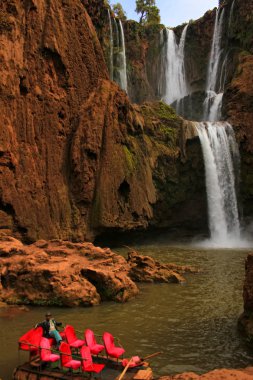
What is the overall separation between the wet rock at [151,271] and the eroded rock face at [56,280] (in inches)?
63.9

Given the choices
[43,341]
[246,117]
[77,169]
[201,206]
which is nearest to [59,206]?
[77,169]

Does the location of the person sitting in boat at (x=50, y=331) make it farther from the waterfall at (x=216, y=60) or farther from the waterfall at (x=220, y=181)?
the waterfall at (x=216, y=60)

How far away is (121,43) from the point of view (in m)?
50.8

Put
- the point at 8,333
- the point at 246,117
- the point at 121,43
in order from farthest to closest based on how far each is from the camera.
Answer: the point at 121,43 → the point at 246,117 → the point at 8,333

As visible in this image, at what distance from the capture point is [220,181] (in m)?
35.3

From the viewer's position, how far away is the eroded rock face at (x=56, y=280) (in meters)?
15.2

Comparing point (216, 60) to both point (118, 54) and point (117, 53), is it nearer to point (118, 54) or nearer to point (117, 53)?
point (118, 54)

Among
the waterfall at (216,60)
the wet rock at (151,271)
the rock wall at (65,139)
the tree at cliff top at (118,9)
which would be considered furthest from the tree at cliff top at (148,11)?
the wet rock at (151,271)

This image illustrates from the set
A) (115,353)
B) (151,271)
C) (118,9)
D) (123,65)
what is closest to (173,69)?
(123,65)

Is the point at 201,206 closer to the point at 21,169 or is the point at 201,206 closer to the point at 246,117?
the point at 246,117

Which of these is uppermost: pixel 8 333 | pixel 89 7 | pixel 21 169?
pixel 89 7

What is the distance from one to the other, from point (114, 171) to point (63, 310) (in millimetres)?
15380

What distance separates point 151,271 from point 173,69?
143 feet

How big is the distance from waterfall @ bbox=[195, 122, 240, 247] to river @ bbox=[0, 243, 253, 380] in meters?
15.2
